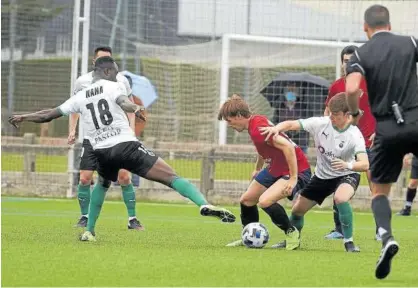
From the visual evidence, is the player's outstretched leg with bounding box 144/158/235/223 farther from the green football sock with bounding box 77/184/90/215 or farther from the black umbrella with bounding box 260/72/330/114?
the black umbrella with bounding box 260/72/330/114

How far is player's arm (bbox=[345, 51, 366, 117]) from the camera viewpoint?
396 inches

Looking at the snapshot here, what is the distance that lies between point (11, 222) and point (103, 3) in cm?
A: 861

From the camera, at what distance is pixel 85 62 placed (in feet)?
77.0

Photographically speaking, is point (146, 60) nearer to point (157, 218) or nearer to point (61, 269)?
point (157, 218)

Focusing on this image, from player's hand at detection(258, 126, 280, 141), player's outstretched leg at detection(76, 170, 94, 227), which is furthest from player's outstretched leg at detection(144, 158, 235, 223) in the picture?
player's outstretched leg at detection(76, 170, 94, 227)

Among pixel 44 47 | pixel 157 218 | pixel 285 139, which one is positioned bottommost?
pixel 157 218

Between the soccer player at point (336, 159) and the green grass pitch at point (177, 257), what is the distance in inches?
15.4

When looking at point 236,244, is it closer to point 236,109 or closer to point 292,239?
point 292,239

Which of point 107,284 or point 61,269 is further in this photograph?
point 61,269

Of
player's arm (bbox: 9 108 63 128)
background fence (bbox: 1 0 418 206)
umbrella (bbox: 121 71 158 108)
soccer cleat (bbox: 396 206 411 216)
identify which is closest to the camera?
player's arm (bbox: 9 108 63 128)

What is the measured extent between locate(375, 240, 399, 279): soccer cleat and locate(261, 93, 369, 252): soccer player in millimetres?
3087

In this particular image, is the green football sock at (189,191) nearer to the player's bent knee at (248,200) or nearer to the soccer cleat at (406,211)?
the player's bent knee at (248,200)

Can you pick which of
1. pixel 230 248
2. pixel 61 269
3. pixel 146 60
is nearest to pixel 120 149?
pixel 230 248

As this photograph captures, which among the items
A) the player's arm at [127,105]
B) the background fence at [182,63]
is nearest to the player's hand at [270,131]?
the player's arm at [127,105]
